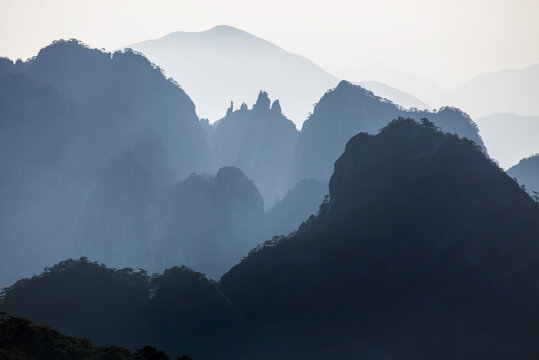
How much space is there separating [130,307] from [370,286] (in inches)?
1447

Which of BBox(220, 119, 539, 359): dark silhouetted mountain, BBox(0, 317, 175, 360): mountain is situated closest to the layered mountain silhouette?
BBox(220, 119, 539, 359): dark silhouetted mountain

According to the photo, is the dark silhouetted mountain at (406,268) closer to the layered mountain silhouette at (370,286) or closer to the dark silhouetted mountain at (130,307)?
the layered mountain silhouette at (370,286)

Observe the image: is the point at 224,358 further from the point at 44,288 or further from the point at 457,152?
the point at 457,152

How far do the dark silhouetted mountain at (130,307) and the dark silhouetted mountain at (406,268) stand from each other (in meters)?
5.76

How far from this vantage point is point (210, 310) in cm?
12862

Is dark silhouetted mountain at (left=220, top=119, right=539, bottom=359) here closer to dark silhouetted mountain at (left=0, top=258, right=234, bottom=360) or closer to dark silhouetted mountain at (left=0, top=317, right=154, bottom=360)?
dark silhouetted mountain at (left=0, top=258, right=234, bottom=360)

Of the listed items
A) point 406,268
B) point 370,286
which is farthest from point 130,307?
point 406,268

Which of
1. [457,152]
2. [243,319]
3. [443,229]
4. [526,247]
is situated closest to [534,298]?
Answer: [526,247]

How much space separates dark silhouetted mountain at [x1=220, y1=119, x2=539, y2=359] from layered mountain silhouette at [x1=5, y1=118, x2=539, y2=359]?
0.60ft

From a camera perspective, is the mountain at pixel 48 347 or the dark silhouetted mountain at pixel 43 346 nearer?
the mountain at pixel 48 347

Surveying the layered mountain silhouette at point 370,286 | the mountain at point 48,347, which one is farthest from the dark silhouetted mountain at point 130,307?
the mountain at point 48,347

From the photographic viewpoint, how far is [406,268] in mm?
129750

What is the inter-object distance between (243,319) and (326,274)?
47.1ft

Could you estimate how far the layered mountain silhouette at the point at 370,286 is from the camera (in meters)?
122
